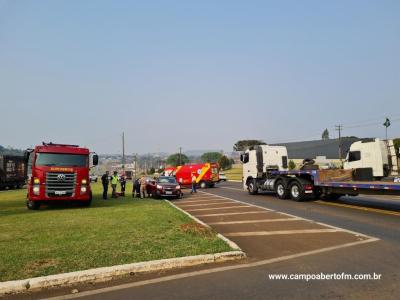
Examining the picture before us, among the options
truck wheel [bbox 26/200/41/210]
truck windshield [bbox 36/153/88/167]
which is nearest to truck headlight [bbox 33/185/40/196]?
truck wheel [bbox 26/200/41/210]

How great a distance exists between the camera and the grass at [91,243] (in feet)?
23.4

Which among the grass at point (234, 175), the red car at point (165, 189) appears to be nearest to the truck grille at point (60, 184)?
the red car at point (165, 189)

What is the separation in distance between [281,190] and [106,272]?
16.9m

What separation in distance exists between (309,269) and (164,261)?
2.50 metres

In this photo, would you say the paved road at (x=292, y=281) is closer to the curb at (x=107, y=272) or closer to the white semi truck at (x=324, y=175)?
the curb at (x=107, y=272)

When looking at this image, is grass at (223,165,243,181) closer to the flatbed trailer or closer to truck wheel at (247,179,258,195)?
truck wheel at (247,179,258,195)

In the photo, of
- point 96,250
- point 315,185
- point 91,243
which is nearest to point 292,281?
point 96,250

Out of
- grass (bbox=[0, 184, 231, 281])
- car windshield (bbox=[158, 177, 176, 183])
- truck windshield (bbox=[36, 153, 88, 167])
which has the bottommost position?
grass (bbox=[0, 184, 231, 281])

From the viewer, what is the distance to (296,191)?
20969 millimetres

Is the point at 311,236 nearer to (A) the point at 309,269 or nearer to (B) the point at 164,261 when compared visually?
(A) the point at 309,269

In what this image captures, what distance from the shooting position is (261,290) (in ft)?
19.5

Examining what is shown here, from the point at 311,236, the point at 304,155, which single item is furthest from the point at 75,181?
the point at 304,155

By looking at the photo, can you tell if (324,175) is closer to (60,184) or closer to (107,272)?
(60,184)

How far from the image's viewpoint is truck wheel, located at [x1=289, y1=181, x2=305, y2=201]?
20.3 m
